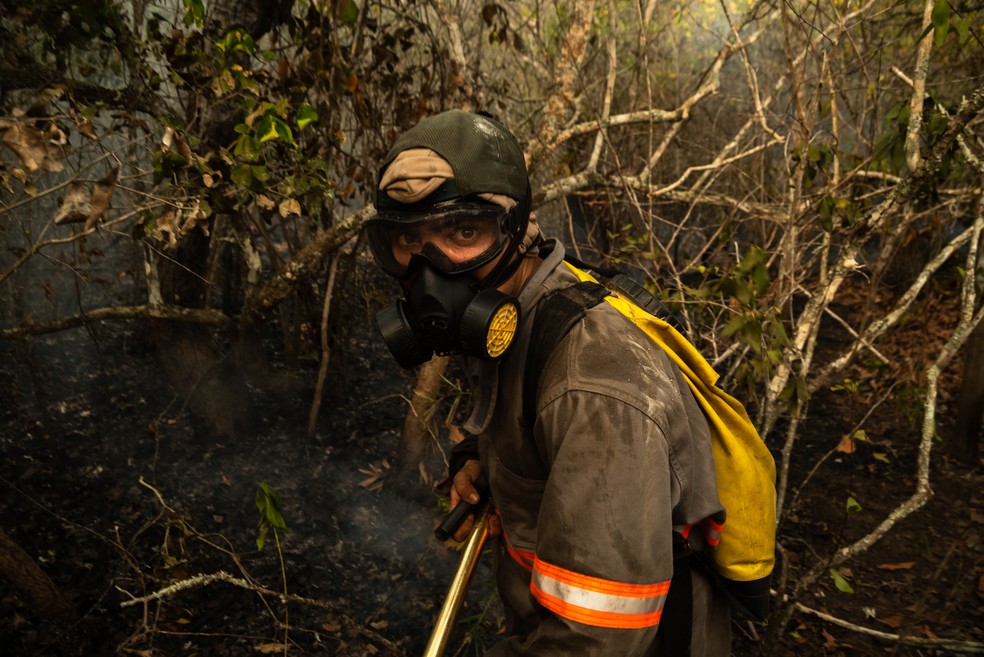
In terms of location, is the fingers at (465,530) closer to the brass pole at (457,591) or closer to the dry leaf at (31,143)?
the brass pole at (457,591)

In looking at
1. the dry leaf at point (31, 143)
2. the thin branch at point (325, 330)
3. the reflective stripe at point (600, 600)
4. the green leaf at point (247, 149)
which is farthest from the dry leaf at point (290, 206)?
the reflective stripe at point (600, 600)

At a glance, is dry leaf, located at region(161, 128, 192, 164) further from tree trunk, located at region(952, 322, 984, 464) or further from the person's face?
tree trunk, located at region(952, 322, 984, 464)

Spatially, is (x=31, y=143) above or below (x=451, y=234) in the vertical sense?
above

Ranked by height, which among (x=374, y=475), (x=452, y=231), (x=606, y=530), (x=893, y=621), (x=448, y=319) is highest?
(x=452, y=231)

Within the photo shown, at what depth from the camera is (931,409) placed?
2830 millimetres

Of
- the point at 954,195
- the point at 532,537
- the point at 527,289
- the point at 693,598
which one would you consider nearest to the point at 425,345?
the point at 527,289

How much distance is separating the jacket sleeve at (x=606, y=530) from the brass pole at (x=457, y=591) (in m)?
0.46

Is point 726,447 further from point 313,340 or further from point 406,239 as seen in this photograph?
point 313,340

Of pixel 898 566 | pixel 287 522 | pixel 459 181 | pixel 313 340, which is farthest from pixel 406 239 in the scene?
pixel 898 566

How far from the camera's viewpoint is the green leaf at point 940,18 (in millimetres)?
2102

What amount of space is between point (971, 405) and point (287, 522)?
5149 mm

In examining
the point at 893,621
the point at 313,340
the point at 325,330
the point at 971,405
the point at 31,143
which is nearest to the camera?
the point at 31,143

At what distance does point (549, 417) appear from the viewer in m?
1.41

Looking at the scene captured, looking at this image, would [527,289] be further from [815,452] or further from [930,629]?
[815,452]
